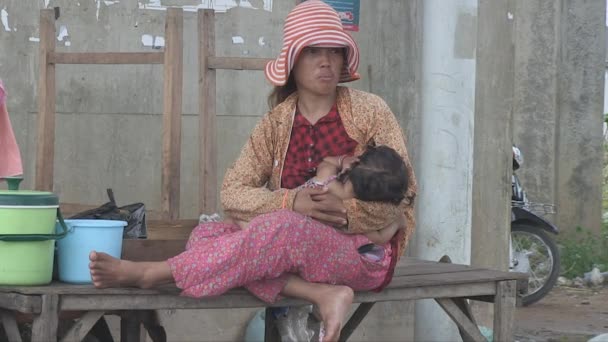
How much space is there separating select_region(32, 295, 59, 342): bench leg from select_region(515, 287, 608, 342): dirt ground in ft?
12.1

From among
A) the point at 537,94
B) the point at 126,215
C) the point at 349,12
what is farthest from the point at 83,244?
the point at 537,94

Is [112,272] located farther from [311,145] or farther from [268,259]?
[311,145]

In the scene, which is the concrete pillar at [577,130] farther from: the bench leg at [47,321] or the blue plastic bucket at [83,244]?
the bench leg at [47,321]

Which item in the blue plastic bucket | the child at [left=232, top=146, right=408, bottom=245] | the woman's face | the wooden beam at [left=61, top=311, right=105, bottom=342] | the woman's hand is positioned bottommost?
the wooden beam at [left=61, top=311, right=105, bottom=342]

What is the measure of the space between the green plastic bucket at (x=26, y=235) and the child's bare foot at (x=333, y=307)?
845 mm

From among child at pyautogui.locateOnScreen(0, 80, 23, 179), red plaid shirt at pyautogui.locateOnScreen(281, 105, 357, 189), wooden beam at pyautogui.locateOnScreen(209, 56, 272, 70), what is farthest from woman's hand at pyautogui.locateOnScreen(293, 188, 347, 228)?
wooden beam at pyautogui.locateOnScreen(209, 56, 272, 70)

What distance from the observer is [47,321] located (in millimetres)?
3156

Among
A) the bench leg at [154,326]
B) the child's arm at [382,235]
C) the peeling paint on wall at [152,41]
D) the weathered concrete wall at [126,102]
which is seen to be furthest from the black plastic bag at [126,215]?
the peeling paint on wall at [152,41]

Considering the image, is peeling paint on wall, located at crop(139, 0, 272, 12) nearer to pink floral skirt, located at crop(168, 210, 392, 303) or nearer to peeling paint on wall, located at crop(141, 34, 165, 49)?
peeling paint on wall, located at crop(141, 34, 165, 49)

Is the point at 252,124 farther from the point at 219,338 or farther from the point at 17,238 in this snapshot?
the point at 17,238

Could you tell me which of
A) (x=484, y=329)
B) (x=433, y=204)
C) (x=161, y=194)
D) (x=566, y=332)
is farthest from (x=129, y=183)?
(x=566, y=332)

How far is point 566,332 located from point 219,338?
7.88 feet

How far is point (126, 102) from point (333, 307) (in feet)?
7.77

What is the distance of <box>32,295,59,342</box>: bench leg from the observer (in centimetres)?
315
